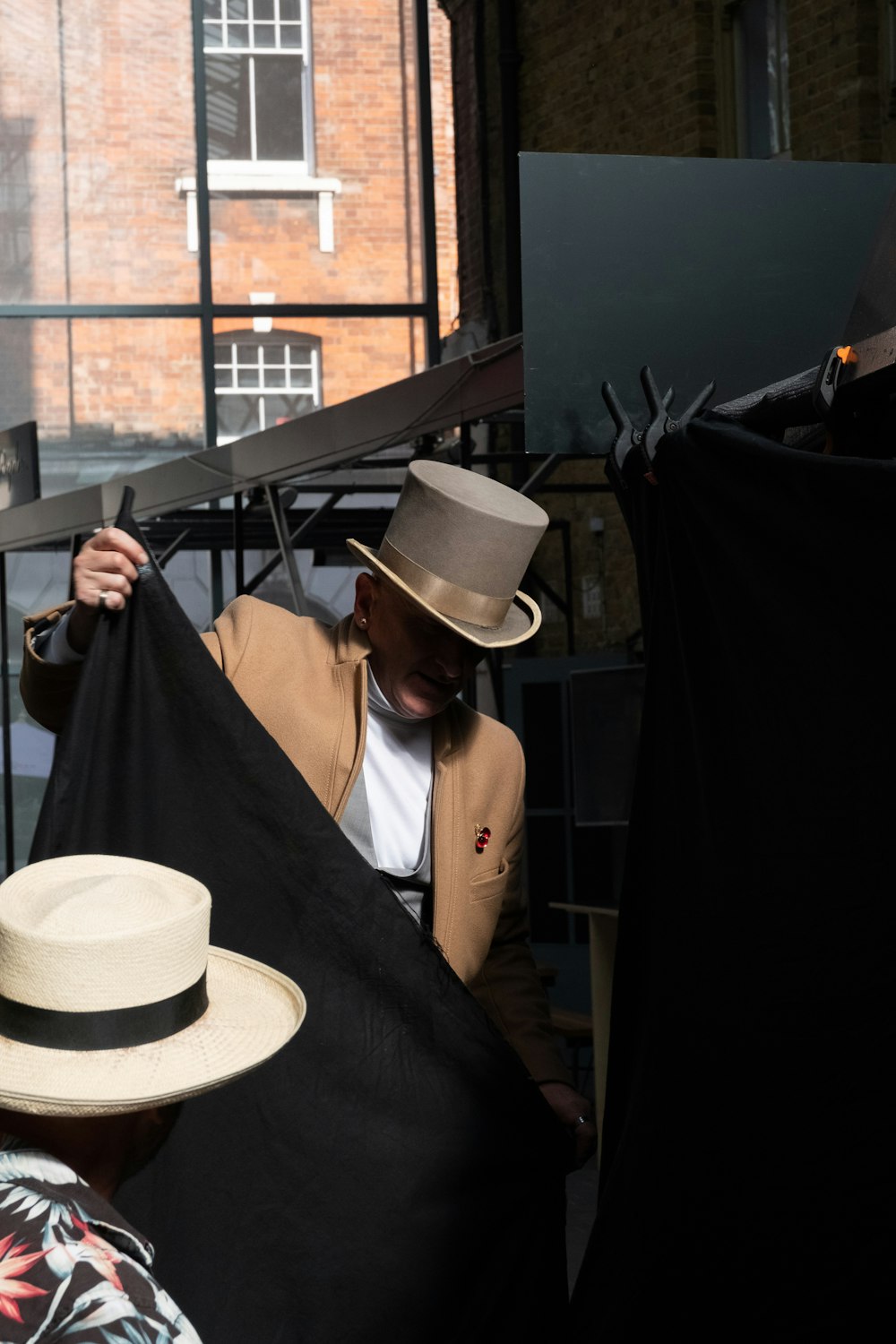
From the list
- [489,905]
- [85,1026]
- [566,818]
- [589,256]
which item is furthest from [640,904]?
[566,818]

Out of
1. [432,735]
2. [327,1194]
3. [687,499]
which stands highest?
[687,499]

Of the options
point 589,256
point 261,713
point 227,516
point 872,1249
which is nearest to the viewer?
point 872,1249

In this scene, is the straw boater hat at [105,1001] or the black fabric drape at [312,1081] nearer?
the straw boater hat at [105,1001]

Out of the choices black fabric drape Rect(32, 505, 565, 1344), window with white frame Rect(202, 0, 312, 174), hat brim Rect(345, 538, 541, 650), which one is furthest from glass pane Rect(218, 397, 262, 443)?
black fabric drape Rect(32, 505, 565, 1344)

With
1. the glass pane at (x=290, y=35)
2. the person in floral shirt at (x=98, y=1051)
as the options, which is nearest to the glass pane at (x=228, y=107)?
the glass pane at (x=290, y=35)

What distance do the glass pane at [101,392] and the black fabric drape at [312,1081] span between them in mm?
11892

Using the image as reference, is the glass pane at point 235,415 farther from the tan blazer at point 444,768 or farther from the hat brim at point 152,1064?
the hat brim at point 152,1064

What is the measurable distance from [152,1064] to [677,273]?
2188 millimetres

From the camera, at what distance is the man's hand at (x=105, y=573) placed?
252cm

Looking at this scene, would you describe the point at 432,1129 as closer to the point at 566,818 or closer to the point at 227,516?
the point at 566,818

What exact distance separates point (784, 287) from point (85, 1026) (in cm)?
226

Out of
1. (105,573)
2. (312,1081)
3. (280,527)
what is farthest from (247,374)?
(312,1081)

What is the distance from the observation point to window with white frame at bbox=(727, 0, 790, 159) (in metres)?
10.1

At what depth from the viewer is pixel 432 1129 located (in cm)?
261
